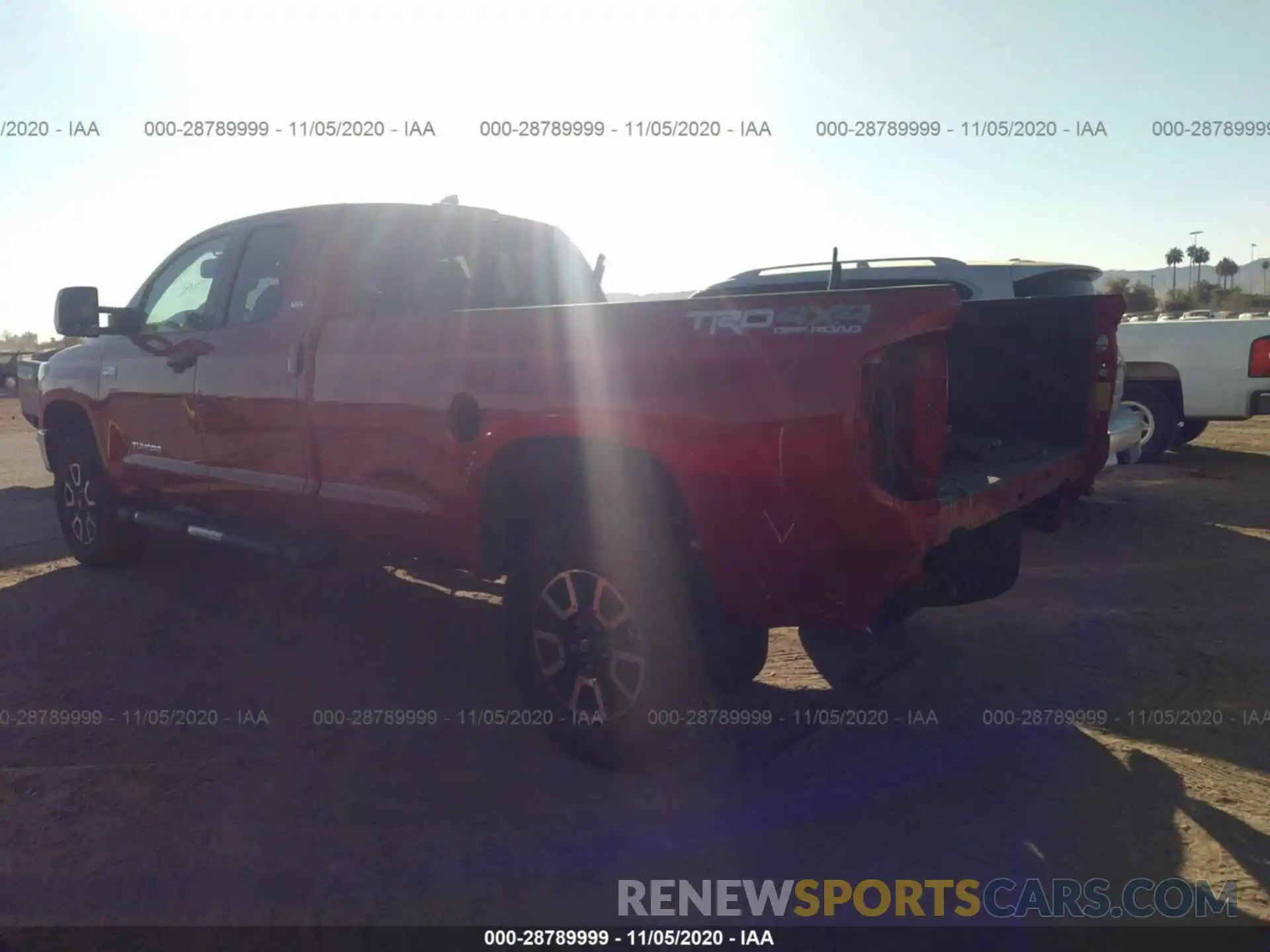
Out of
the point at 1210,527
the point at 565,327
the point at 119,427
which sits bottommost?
the point at 1210,527

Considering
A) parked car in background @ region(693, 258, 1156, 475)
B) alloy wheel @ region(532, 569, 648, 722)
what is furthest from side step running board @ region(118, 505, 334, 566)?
parked car in background @ region(693, 258, 1156, 475)

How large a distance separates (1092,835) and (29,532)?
308 inches

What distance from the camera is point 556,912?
278 cm

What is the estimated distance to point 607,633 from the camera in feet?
11.2

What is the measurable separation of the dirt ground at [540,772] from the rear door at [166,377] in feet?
2.61

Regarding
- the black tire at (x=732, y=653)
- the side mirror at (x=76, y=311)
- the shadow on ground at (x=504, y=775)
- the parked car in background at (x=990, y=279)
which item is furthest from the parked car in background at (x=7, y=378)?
the black tire at (x=732, y=653)

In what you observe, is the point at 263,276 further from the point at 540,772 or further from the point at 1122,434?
the point at 1122,434

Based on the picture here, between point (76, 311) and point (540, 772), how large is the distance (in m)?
3.86

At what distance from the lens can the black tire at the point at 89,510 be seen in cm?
621

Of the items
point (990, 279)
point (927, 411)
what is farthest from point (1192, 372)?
point (927, 411)

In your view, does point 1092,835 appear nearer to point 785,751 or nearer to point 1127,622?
point 785,751

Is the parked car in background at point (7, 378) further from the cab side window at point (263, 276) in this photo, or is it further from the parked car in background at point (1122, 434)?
the parked car in background at point (1122, 434)

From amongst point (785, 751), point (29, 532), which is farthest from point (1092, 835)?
point (29, 532)

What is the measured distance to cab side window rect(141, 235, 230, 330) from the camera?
5.34m
